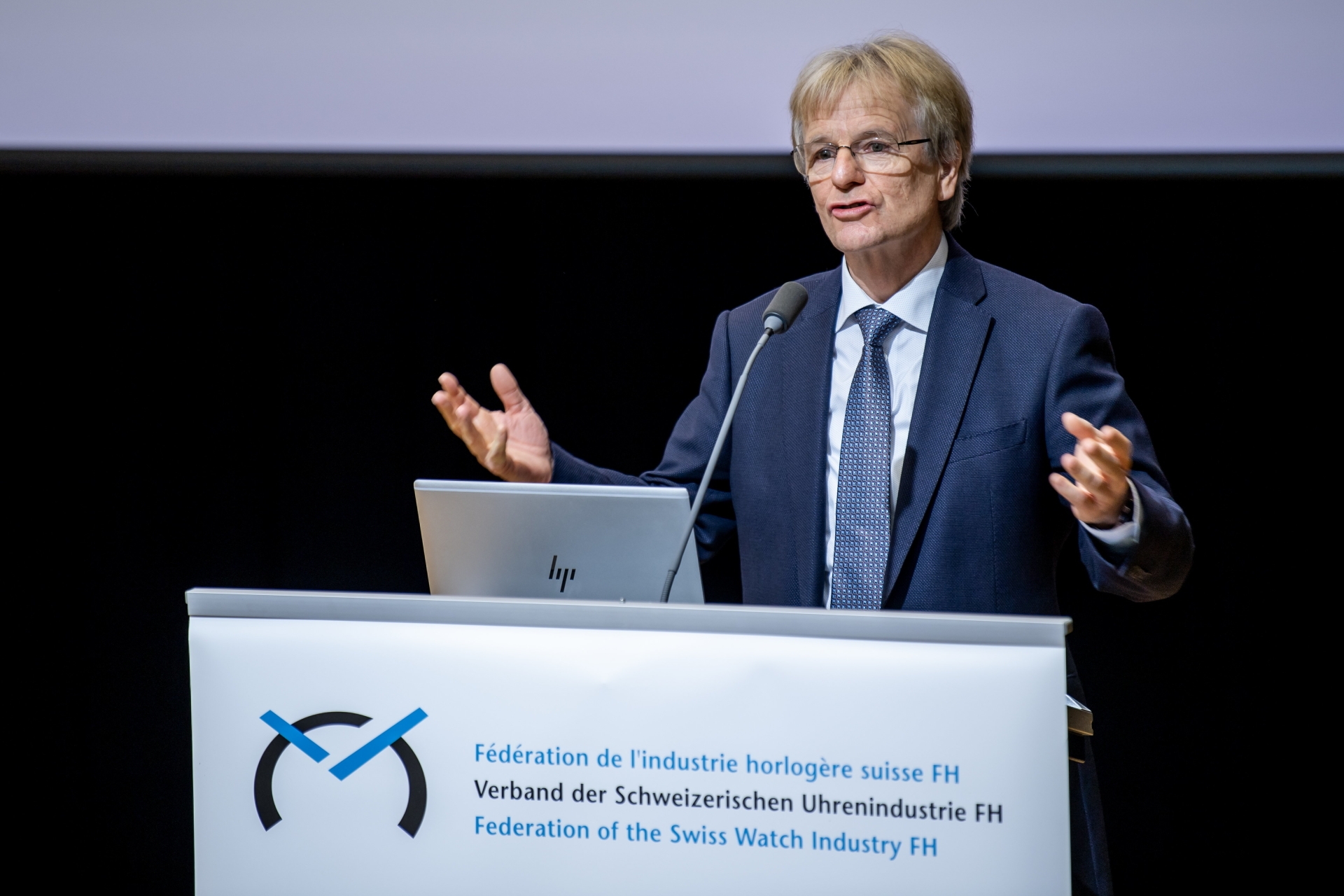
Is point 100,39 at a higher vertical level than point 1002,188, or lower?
higher

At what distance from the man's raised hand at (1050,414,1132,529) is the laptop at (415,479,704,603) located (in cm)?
42

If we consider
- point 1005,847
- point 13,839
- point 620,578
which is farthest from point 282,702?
point 13,839

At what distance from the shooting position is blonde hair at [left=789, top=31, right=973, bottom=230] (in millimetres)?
1649

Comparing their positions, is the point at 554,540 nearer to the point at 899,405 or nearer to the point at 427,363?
the point at 899,405

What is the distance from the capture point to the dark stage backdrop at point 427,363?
2.55 metres

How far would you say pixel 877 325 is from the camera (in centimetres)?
165

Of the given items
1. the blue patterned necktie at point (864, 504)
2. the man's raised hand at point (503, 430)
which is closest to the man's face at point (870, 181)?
the blue patterned necktie at point (864, 504)

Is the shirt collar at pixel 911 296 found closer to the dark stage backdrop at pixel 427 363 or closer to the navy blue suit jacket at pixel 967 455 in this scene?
the navy blue suit jacket at pixel 967 455

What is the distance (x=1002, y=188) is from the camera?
250 cm

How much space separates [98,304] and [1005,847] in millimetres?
2583

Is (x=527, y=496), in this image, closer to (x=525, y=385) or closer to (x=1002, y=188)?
(x=525, y=385)

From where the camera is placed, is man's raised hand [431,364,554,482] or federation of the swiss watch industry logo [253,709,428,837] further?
man's raised hand [431,364,554,482]

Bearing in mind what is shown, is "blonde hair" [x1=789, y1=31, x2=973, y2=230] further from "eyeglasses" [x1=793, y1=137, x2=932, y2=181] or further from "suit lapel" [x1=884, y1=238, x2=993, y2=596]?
"suit lapel" [x1=884, y1=238, x2=993, y2=596]

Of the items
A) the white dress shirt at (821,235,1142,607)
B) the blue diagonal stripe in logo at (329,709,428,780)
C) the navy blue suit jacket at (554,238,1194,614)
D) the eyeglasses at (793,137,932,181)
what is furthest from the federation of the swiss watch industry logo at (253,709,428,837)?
the eyeglasses at (793,137,932,181)
